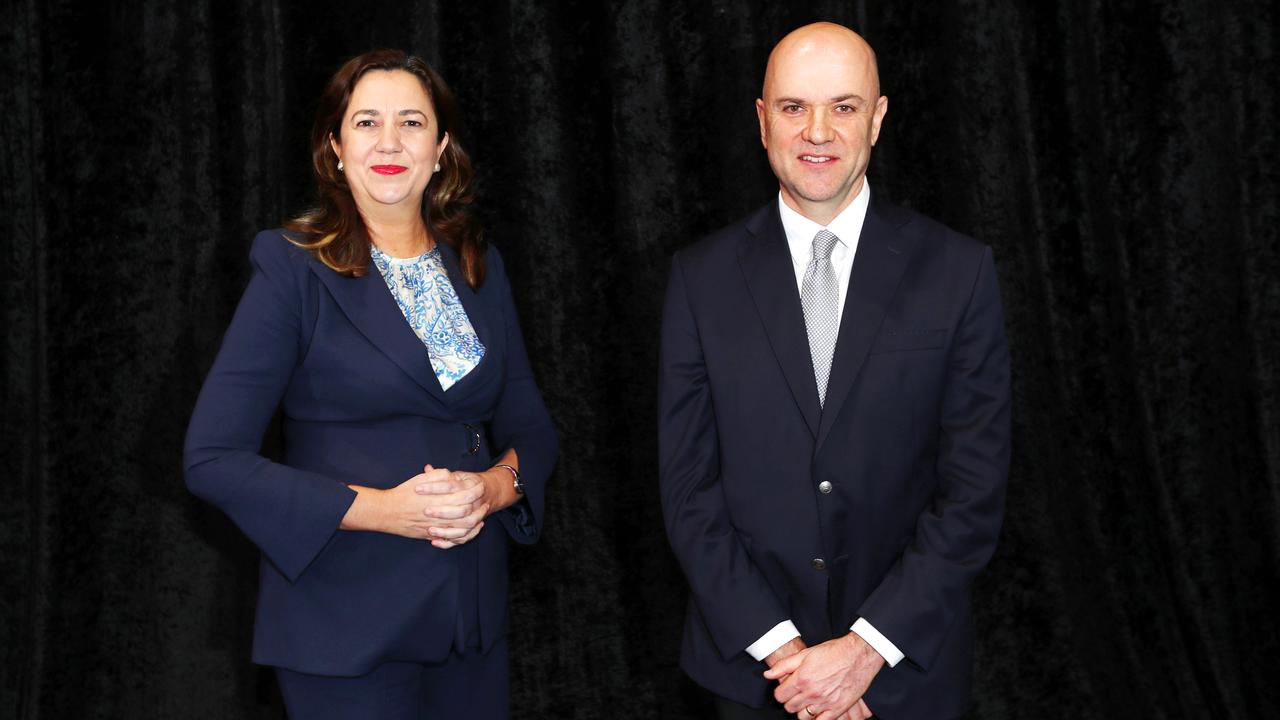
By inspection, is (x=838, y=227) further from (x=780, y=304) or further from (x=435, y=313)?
(x=435, y=313)

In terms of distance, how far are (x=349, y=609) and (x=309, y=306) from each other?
1.47ft

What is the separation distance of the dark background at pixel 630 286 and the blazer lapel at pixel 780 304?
1038 mm

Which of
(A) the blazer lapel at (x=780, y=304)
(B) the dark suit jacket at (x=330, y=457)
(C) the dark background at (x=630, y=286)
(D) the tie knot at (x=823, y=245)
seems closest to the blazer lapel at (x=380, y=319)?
(B) the dark suit jacket at (x=330, y=457)

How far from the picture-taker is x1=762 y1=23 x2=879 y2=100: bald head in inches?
64.9

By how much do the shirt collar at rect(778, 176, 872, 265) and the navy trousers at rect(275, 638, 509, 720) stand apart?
2.61 feet

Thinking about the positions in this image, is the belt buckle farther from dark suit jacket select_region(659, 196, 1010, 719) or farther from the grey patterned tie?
the grey patterned tie

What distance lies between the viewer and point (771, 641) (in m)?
1.60

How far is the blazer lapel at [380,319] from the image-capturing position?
1704mm

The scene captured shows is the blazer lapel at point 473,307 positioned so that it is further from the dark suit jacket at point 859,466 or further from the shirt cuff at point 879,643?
the shirt cuff at point 879,643

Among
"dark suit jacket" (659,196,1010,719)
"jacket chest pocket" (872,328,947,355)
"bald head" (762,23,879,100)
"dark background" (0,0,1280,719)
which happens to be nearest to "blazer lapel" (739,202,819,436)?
"dark suit jacket" (659,196,1010,719)

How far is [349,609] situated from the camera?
169cm

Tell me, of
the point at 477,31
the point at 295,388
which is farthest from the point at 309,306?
the point at 477,31

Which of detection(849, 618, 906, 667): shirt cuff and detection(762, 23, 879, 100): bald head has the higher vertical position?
detection(762, 23, 879, 100): bald head

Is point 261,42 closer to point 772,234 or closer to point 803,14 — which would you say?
point 803,14
